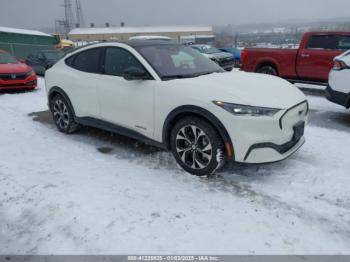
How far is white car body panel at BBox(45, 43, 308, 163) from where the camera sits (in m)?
3.52

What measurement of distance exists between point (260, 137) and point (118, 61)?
8.30ft

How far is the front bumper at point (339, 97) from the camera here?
620cm

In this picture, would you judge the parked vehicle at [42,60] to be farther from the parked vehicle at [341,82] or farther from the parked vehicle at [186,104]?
the parked vehicle at [341,82]

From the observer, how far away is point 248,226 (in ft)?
9.96

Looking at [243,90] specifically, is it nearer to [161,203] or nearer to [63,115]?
[161,203]

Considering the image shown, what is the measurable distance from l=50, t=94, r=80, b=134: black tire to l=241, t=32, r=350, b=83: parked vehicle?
7240mm

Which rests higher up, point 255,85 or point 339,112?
point 255,85

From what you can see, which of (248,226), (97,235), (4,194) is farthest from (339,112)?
(4,194)

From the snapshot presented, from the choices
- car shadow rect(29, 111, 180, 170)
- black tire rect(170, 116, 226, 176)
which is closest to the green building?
car shadow rect(29, 111, 180, 170)

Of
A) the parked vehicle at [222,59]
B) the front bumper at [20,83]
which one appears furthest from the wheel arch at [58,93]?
the parked vehicle at [222,59]

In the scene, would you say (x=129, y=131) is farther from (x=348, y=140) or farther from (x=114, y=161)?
(x=348, y=140)

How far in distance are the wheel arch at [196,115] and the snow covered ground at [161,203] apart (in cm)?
49

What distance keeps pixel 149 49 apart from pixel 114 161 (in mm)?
1770

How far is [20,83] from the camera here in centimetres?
1029
